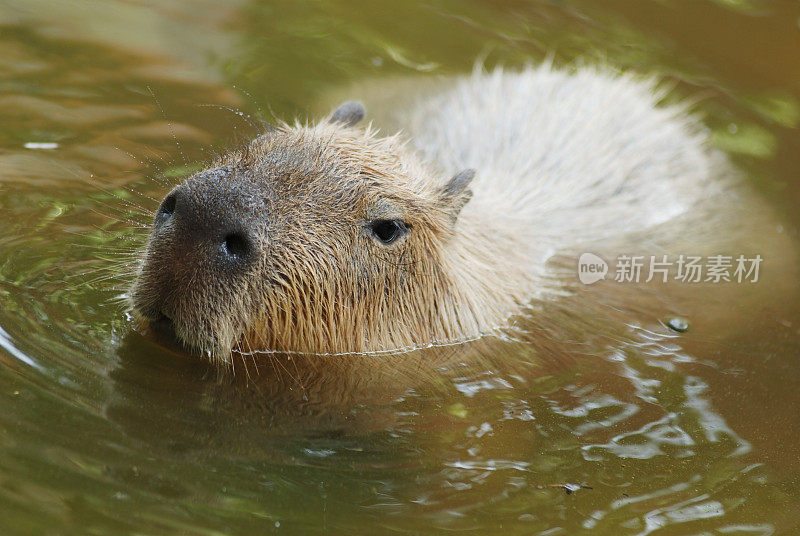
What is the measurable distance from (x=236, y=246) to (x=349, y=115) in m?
1.35

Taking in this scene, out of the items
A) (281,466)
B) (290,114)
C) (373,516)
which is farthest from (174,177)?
(373,516)

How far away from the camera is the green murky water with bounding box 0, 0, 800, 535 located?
339 centimetres

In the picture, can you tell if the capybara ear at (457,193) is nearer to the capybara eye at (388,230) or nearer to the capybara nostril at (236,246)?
the capybara eye at (388,230)

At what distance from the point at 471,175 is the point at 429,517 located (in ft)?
5.75

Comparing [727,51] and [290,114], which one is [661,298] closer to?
[290,114]

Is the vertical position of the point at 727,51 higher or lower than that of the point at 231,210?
higher

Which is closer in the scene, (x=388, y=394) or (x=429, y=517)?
(x=429, y=517)

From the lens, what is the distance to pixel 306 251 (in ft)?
13.6

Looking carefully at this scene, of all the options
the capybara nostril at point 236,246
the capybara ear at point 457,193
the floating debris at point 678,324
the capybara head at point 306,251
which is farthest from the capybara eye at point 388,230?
the floating debris at point 678,324

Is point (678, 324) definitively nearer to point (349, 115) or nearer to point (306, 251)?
point (349, 115)

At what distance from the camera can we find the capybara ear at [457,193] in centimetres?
462

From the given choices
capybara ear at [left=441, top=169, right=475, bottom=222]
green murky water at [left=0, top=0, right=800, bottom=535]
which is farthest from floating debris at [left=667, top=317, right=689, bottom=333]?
capybara ear at [left=441, top=169, right=475, bottom=222]

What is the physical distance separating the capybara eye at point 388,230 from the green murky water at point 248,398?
61 cm

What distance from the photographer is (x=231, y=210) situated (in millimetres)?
3891
